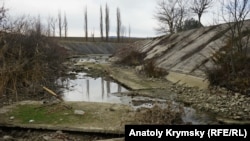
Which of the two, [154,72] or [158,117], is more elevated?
[154,72]

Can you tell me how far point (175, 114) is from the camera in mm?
8258

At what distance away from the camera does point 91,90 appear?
15.6 metres

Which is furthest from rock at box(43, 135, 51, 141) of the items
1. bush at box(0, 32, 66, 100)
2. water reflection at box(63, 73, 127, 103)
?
water reflection at box(63, 73, 127, 103)

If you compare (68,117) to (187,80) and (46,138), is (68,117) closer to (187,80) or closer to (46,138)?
(46,138)

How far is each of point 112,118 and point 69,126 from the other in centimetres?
120

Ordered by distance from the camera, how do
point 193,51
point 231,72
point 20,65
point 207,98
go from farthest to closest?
point 193,51 < point 20,65 < point 231,72 < point 207,98

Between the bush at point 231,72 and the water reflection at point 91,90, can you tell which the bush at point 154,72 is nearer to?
the water reflection at point 91,90

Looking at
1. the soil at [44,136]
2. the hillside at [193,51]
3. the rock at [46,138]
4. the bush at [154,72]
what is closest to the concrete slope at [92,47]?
the hillside at [193,51]

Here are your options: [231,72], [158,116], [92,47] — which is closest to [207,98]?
[231,72]

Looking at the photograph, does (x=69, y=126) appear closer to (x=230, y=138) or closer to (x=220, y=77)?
(x=230, y=138)

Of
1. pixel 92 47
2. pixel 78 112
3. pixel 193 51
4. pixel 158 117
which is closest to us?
pixel 158 117

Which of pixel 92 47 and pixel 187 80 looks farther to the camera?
pixel 92 47

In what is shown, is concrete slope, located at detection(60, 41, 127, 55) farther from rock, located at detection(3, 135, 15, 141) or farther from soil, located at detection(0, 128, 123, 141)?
rock, located at detection(3, 135, 15, 141)

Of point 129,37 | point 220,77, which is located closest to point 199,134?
point 220,77
